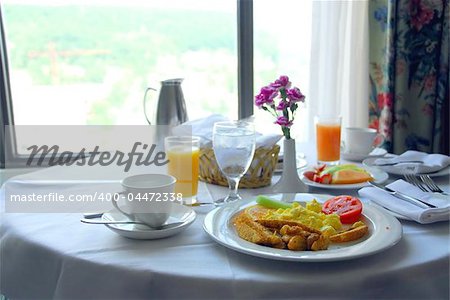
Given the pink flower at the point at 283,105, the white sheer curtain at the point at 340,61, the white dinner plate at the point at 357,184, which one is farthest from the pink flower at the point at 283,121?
the white sheer curtain at the point at 340,61

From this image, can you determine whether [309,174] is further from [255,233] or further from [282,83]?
[255,233]

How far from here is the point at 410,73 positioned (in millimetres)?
2023

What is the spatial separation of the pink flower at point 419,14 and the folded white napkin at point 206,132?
3.59 ft

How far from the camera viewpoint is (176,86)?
144 cm

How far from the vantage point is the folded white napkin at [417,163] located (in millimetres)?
1210

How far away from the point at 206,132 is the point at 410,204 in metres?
0.56

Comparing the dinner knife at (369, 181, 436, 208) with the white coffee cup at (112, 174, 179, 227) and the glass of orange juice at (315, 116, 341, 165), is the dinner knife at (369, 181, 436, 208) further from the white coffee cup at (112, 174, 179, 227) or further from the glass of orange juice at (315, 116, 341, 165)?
the white coffee cup at (112, 174, 179, 227)

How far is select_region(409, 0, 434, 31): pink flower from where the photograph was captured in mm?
1956

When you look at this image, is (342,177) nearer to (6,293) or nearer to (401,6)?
(6,293)

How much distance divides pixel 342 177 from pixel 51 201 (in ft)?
2.27

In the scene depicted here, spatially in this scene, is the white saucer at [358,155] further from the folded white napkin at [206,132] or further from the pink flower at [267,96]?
the pink flower at [267,96]

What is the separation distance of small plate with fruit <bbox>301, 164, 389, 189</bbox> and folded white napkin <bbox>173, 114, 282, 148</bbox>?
127 mm

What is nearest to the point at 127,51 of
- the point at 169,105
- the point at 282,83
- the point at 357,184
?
the point at 169,105

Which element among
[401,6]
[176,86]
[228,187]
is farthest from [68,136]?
[401,6]
